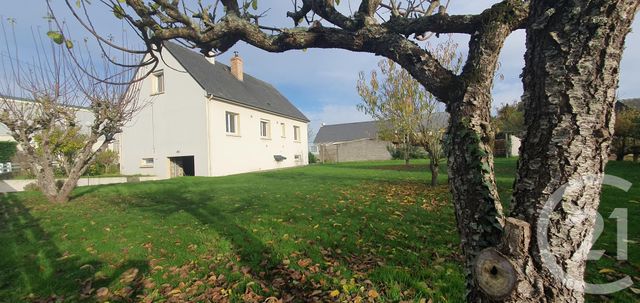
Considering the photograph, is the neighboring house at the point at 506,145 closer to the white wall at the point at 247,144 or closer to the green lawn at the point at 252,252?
the white wall at the point at 247,144

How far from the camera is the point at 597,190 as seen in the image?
1.41 m

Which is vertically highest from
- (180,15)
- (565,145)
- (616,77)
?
(180,15)

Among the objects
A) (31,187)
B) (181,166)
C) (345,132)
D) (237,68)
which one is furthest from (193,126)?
(345,132)

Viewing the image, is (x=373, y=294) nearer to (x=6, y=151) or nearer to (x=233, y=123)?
(x=233, y=123)

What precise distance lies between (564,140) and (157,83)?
21.8m

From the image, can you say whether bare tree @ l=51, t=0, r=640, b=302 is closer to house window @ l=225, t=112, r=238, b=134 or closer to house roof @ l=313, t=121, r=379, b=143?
house window @ l=225, t=112, r=238, b=134

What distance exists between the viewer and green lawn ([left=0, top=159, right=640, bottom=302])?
11.2 ft

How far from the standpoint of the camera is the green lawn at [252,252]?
11.2 feet

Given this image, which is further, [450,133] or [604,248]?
[604,248]

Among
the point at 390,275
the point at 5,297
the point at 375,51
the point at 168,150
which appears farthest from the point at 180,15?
the point at 168,150

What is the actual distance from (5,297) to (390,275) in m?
4.08

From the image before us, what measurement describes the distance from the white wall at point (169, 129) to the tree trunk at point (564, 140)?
17.6 meters

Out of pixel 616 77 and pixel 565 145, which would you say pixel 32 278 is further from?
pixel 616 77

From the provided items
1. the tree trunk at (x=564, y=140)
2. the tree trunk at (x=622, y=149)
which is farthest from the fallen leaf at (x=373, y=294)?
the tree trunk at (x=622, y=149)
